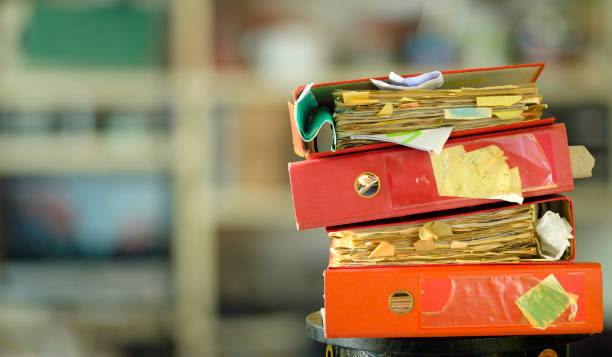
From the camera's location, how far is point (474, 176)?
0.69 meters

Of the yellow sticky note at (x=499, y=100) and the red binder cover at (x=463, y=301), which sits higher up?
the yellow sticky note at (x=499, y=100)

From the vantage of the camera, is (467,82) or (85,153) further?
(85,153)

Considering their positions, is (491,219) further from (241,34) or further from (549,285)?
(241,34)

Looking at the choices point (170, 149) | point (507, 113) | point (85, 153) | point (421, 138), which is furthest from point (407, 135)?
point (85, 153)

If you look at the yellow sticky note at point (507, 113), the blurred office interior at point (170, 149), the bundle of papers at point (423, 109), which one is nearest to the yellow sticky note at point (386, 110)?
the bundle of papers at point (423, 109)

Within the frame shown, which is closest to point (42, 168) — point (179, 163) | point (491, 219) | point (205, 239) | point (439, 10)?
point (179, 163)

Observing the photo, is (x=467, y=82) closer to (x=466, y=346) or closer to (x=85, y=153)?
(x=466, y=346)

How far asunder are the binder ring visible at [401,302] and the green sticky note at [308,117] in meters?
0.18

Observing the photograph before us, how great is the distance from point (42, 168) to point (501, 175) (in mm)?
1992

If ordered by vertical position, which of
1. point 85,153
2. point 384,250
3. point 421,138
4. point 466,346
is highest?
point 85,153

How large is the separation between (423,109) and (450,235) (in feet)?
0.48

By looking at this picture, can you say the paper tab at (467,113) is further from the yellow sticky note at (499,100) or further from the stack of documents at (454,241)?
the stack of documents at (454,241)

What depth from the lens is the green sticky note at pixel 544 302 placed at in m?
0.67

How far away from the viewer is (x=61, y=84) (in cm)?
223
